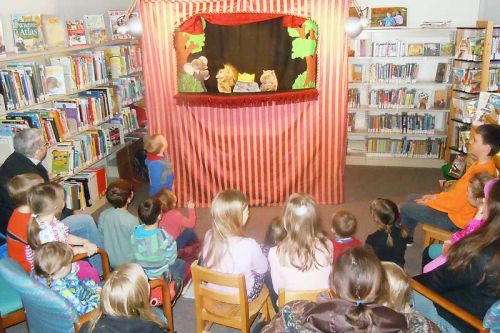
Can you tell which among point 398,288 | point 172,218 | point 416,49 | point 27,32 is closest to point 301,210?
point 398,288

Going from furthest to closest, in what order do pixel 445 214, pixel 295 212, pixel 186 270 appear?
pixel 445 214, pixel 186 270, pixel 295 212

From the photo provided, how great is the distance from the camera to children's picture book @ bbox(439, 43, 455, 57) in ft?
20.4

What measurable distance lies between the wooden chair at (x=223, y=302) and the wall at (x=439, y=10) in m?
5.07

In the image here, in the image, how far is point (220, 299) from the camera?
2.49m

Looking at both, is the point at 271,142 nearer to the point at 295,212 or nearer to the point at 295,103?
the point at 295,103

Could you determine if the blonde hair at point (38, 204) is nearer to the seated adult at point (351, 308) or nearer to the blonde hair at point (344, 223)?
the seated adult at point (351, 308)

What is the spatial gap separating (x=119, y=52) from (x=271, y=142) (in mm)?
2229

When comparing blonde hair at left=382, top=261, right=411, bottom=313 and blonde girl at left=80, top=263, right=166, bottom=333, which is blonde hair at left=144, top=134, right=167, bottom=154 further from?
blonde hair at left=382, top=261, right=411, bottom=313

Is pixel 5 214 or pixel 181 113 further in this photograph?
pixel 181 113

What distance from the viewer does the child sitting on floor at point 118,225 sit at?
3.23 m

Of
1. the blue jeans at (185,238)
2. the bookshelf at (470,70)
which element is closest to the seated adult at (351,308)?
the blue jeans at (185,238)

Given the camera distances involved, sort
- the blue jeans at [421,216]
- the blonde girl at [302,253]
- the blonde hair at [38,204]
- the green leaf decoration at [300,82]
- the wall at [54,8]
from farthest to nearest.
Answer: the green leaf decoration at [300,82], the wall at [54,8], the blue jeans at [421,216], the blonde hair at [38,204], the blonde girl at [302,253]

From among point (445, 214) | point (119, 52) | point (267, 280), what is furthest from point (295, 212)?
point (119, 52)

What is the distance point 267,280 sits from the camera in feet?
9.50
